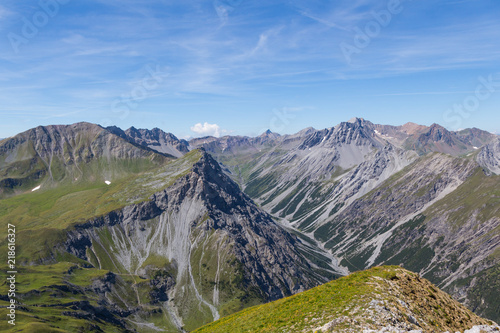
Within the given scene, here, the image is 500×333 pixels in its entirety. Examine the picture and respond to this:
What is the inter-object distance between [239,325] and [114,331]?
186m

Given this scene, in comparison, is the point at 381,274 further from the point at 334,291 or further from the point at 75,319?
the point at 75,319

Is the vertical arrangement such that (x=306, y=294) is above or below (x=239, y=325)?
above

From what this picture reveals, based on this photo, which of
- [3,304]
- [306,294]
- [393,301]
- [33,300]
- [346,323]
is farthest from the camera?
[33,300]

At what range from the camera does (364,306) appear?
3822cm

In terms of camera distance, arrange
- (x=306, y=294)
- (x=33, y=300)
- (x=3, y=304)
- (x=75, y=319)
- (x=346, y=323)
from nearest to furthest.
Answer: (x=346, y=323) < (x=306, y=294) < (x=3, y=304) < (x=75, y=319) < (x=33, y=300)

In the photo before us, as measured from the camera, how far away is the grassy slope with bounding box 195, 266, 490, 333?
37938 mm

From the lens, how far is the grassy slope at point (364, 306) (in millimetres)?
37938

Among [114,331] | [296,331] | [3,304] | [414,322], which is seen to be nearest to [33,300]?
[3,304]

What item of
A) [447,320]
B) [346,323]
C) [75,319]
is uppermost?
[346,323]

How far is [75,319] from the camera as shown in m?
180

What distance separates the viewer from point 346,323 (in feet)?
118

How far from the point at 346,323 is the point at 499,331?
2119cm

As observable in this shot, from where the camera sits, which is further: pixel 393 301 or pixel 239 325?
pixel 239 325

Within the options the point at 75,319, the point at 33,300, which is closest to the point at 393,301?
the point at 75,319
